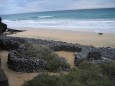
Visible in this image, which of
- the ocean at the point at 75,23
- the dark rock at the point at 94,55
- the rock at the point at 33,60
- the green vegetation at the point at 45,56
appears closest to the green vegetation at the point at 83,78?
the green vegetation at the point at 45,56

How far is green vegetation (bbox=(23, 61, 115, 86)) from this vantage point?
8.98 meters

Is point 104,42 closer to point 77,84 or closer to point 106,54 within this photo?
point 106,54

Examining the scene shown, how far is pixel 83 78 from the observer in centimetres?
982

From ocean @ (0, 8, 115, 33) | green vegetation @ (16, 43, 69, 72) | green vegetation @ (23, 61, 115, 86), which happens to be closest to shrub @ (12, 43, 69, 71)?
green vegetation @ (16, 43, 69, 72)

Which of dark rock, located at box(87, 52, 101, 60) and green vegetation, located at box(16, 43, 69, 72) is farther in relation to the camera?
dark rock, located at box(87, 52, 101, 60)

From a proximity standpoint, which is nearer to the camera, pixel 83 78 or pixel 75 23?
pixel 83 78

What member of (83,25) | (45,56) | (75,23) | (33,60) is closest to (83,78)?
(33,60)

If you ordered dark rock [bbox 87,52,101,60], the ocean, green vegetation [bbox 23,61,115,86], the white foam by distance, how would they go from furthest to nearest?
the ocean → the white foam → dark rock [bbox 87,52,101,60] → green vegetation [bbox 23,61,115,86]

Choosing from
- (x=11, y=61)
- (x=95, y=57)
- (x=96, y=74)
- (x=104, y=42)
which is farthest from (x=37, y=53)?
(x=104, y=42)

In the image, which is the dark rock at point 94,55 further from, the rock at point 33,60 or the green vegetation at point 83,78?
the green vegetation at point 83,78

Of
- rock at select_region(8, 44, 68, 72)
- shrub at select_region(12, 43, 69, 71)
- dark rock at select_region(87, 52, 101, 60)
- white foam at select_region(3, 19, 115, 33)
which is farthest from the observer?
white foam at select_region(3, 19, 115, 33)

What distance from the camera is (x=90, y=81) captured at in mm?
9344

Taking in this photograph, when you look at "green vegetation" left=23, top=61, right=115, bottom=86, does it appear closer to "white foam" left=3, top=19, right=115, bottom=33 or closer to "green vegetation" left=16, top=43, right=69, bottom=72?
"green vegetation" left=16, top=43, right=69, bottom=72

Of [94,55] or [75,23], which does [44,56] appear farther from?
[75,23]
